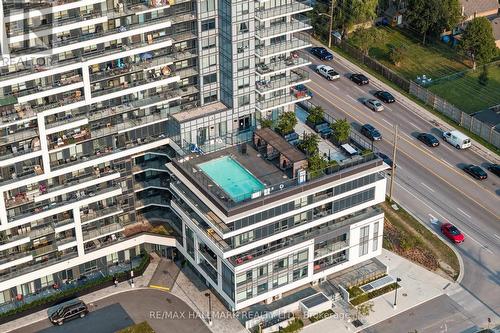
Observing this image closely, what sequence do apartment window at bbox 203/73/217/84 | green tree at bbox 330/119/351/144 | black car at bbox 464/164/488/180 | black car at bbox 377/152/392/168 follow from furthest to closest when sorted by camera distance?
1. black car at bbox 377/152/392/168
2. black car at bbox 464/164/488/180
3. apartment window at bbox 203/73/217/84
4. green tree at bbox 330/119/351/144

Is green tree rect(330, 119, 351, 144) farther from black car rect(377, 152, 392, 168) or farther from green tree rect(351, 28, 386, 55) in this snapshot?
green tree rect(351, 28, 386, 55)

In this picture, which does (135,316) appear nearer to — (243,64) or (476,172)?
(243,64)

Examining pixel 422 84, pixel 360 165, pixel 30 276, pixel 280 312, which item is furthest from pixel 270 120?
pixel 422 84

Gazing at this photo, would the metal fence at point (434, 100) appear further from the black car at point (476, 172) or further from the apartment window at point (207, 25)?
the apartment window at point (207, 25)

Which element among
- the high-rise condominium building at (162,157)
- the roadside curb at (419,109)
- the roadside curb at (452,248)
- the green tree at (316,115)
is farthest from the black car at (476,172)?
the green tree at (316,115)

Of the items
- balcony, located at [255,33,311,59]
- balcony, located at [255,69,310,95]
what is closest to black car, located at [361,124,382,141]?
balcony, located at [255,69,310,95]

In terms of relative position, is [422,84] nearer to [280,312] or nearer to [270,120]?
[270,120]
